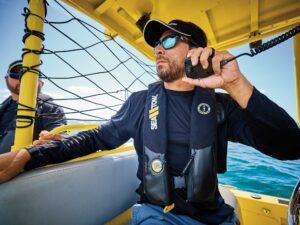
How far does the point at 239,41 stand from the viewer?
2000mm

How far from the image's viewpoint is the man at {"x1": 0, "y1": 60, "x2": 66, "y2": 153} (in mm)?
1825

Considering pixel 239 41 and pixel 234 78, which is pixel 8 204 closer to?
pixel 234 78

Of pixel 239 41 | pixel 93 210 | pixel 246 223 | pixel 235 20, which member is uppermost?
pixel 235 20

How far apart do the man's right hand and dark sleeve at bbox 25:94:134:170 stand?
0.03 m

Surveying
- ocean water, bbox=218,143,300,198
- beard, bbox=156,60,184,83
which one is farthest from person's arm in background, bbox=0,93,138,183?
ocean water, bbox=218,143,300,198

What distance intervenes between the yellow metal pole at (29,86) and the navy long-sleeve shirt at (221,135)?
7.8 inches

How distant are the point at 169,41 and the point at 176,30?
0.44 ft

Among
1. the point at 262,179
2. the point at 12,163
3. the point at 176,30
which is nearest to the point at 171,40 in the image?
the point at 176,30

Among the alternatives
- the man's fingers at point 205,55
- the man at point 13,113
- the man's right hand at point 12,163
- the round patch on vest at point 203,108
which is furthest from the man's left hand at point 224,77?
the man at point 13,113

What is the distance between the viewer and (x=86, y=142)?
50.6 inches

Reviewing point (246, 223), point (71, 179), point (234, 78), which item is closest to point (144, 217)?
point (71, 179)

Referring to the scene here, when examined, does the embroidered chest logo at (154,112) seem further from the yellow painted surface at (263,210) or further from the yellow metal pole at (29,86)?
the yellow painted surface at (263,210)

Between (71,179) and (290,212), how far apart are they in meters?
1.14

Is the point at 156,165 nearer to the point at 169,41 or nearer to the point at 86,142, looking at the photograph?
the point at 86,142
